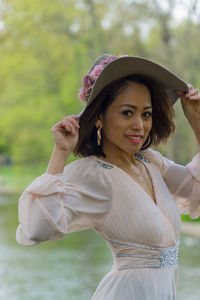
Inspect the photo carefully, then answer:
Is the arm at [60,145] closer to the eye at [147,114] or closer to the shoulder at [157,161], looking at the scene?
the eye at [147,114]

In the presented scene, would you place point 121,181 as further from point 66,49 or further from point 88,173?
point 66,49

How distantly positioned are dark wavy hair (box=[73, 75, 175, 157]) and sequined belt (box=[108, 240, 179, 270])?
345 mm

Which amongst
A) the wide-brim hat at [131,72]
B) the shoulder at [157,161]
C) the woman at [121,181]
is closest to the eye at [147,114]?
the woman at [121,181]

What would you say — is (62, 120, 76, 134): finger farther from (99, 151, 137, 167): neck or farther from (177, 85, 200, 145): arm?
(177, 85, 200, 145): arm

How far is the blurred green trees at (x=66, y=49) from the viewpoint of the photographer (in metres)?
14.3

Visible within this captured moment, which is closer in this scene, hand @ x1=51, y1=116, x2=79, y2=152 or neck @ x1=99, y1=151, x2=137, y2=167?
hand @ x1=51, y1=116, x2=79, y2=152

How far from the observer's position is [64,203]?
2.02m

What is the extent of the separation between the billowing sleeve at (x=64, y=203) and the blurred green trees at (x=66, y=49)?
10975 millimetres

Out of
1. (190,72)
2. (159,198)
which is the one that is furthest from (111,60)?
(190,72)

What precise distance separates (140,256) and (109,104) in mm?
521

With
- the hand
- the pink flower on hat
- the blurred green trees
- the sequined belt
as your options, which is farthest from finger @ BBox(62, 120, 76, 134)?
the blurred green trees

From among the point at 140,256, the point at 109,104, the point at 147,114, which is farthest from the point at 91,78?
the point at 140,256

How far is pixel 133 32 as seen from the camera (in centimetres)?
1537

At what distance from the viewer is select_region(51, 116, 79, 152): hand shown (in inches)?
78.3
